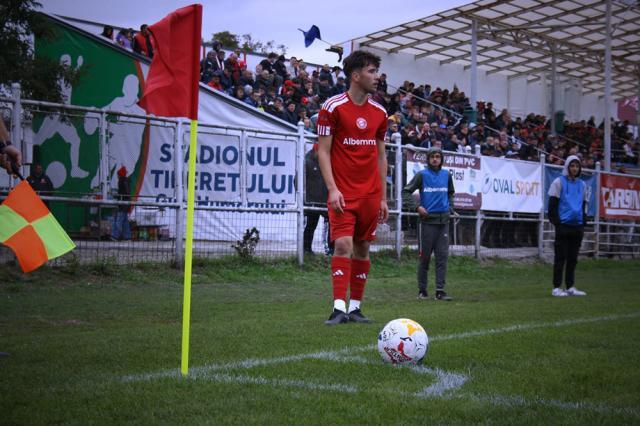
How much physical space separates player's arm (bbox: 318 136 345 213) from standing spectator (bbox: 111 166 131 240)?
6.29m

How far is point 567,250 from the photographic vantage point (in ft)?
41.9

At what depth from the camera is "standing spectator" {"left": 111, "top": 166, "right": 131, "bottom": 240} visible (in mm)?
13047

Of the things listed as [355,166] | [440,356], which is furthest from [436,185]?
[440,356]

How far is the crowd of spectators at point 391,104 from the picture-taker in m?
20.4

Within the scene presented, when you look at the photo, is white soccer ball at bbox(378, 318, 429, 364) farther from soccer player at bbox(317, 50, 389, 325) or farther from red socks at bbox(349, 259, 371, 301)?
red socks at bbox(349, 259, 371, 301)

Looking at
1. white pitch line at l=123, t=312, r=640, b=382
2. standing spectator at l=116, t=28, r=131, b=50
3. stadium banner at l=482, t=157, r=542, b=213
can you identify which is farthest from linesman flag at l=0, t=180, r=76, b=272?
standing spectator at l=116, t=28, r=131, b=50

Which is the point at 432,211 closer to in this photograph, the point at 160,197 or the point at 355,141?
the point at 355,141

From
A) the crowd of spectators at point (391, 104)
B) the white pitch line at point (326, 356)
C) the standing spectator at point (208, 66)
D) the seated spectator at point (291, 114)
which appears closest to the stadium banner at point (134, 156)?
the crowd of spectators at point (391, 104)

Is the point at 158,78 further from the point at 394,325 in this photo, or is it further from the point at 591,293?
the point at 591,293

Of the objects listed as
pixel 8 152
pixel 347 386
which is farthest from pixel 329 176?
pixel 347 386

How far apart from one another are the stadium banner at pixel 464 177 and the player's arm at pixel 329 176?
10.1m

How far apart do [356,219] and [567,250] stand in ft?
20.2

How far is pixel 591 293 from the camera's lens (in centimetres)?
1295

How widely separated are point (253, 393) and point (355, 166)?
3709mm
